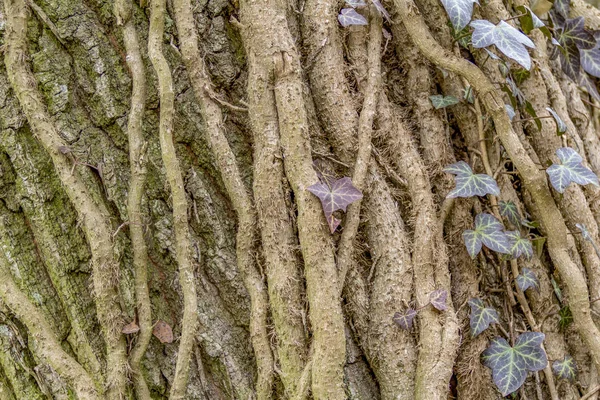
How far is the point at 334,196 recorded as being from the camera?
112cm

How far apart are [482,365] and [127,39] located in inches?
44.8

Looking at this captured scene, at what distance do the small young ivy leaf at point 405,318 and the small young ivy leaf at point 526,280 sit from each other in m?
0.30

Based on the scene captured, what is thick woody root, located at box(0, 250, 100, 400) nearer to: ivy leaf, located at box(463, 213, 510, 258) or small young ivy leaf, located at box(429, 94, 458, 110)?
ivy leaf, located at box(463, 213, 510, 258)

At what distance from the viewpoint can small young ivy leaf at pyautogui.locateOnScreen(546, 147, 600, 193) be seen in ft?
4.00

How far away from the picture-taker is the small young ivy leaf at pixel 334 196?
3.65ft

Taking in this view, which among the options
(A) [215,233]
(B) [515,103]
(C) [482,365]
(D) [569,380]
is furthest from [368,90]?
(D) [569,380]

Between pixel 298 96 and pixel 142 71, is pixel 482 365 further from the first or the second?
pixel 142 71

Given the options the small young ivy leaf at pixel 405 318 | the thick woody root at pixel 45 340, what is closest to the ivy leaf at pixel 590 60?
the small young ivy leaf at pixel 405 318

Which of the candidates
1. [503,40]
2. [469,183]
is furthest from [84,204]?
[503,40]

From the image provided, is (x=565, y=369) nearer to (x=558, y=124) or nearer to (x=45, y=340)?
(x=558, y=124)

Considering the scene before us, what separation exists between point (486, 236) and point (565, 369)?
0.38m

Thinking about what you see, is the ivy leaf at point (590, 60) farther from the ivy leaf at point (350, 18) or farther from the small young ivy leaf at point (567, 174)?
the ivy leaf at point (350, 18)

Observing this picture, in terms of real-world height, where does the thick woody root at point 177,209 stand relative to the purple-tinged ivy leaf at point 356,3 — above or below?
below

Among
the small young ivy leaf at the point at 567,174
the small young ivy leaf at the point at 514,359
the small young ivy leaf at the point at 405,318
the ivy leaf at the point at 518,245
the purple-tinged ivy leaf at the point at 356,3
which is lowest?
the small young ivy leaf at the point at 514,359
